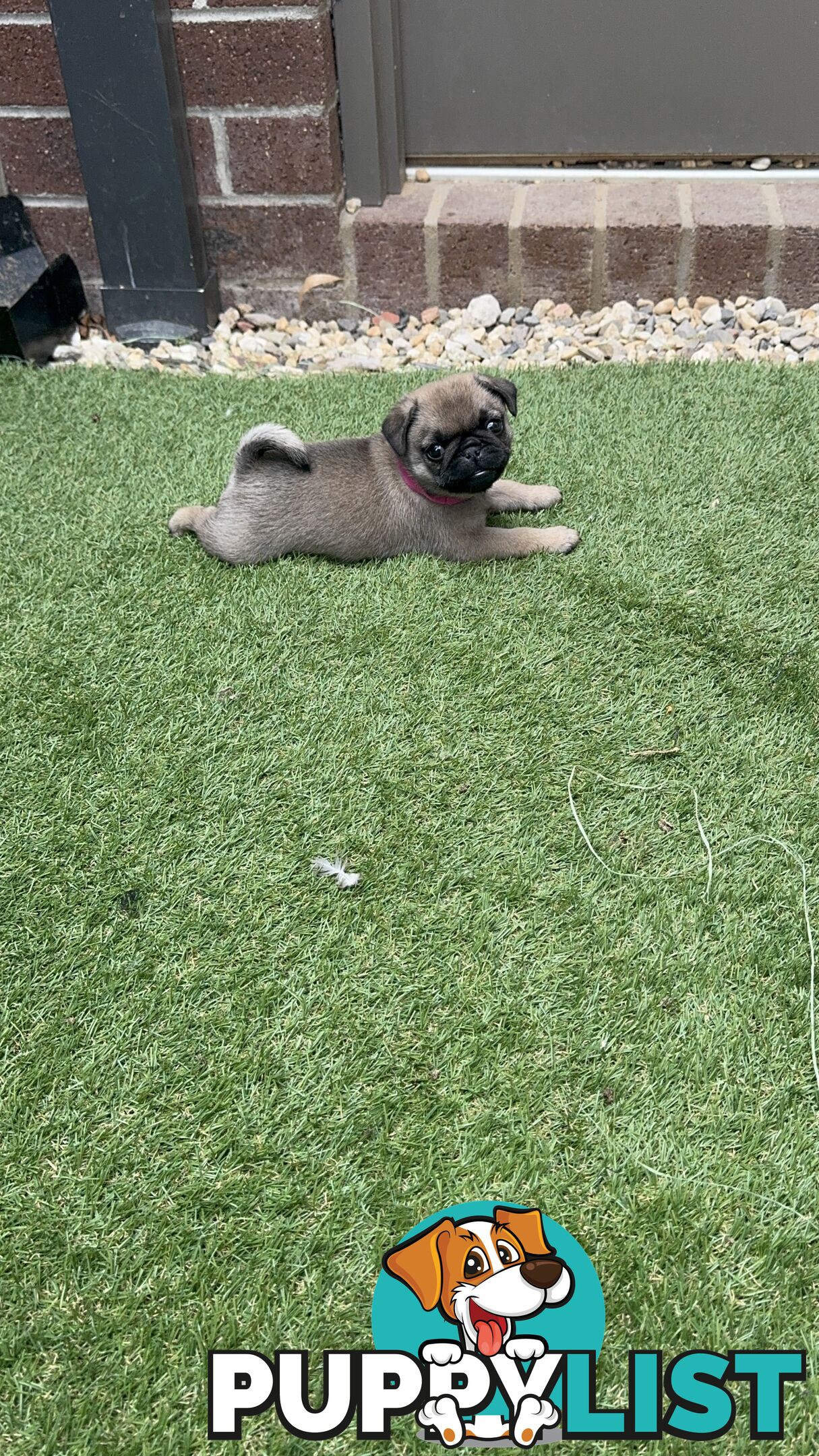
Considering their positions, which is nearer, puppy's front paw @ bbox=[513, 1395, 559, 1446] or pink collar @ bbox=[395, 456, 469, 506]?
puppy's front paw @ bbox=[513, 1395, 559, 1446]

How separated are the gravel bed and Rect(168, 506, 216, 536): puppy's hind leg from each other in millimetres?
1294

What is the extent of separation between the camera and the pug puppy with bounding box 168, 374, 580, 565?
2.96 m

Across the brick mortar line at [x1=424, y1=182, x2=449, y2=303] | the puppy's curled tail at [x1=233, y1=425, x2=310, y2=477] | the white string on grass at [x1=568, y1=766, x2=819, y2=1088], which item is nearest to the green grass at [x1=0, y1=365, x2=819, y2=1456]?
the white string on grass at [x1=568, y1=766, x2=819, y2=1088]

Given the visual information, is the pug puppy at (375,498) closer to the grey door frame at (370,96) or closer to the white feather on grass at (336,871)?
the white feather on grass at (336,871)

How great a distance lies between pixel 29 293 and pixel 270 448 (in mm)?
1981

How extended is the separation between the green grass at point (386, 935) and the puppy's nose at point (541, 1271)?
0.22 ft

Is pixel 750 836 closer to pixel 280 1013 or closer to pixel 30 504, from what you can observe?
pixel 280 1013

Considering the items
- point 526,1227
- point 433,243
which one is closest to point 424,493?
point 433,243

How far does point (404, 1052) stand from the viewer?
197cm

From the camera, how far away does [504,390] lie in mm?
2984

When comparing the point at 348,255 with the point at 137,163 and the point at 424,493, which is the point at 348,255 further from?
the point at 424,493

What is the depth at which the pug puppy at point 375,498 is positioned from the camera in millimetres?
Answer: 2961

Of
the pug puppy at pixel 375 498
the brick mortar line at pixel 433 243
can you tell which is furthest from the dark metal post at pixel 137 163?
the pug puppy at pixel 375 498

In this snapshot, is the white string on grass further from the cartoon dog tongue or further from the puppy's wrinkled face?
the puppy's wrinkled face
